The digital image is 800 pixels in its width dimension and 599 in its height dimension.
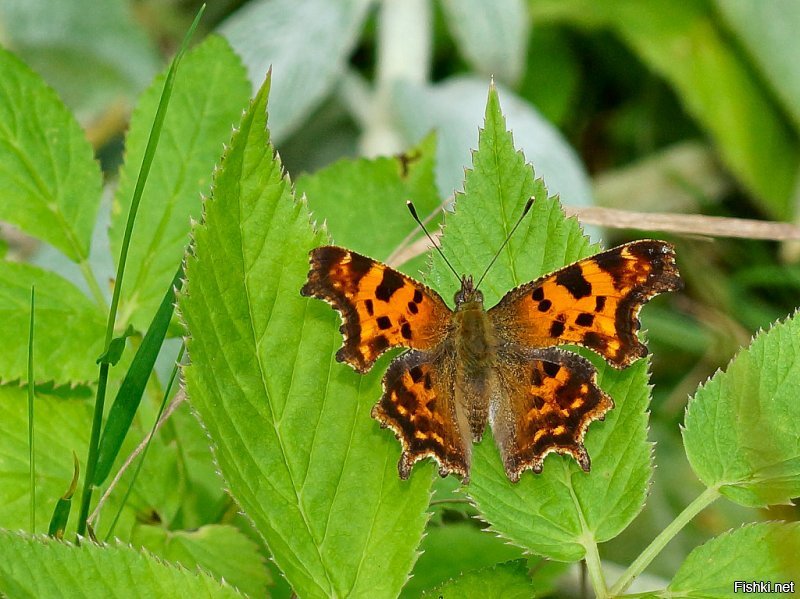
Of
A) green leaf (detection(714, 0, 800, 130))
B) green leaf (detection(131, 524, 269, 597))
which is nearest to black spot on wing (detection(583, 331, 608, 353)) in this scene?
green leaf (detection(131, 524, 269, 597))

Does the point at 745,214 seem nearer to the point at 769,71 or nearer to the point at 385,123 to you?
the point at 769,71

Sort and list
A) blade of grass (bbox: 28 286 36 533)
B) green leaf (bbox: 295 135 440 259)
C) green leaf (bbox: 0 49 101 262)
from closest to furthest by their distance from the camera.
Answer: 1. blade of grass (bbox: 28 286 36 533)
2. green leaf (bbox: 0 49 101 262)
3. green leaf (bbox: 295 135 440 259)

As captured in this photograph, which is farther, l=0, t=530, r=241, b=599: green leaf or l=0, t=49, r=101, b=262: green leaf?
l=0, t=49, r=101, b=262: green leaf

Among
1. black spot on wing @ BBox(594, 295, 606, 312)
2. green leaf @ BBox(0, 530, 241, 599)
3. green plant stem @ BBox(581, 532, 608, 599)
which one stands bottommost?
green leaf @ BBox(0, 530, 241, 599)

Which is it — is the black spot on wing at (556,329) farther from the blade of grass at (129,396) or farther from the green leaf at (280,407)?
the blade of grass at (129,396)

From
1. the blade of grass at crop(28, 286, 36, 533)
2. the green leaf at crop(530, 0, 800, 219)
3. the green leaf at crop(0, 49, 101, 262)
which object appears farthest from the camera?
the green leaf at crop(530, 0, 800, 219)

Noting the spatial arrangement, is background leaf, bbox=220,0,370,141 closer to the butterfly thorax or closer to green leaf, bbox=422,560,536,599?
the butterfly thorax

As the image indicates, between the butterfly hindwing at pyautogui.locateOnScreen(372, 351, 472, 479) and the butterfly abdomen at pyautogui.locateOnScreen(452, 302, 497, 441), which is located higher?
the butterfly abdomen at pyautogui.locateOnScreen(452, 302, 497, 441)

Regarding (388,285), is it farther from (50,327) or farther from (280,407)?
(50,327)
